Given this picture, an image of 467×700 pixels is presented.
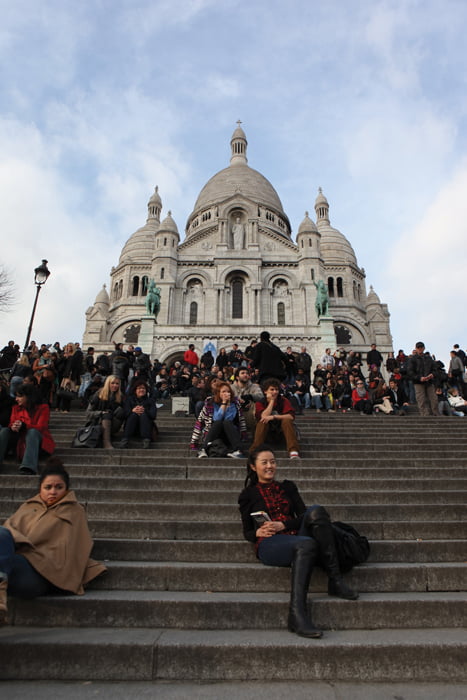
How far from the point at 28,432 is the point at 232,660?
4.25 m

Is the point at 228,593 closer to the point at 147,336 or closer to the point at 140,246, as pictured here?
the point at 147,336

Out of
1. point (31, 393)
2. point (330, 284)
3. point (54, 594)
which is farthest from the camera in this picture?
point (330, 284)

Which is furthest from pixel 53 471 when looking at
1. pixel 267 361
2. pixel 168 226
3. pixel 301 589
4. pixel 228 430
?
pixel 168 226

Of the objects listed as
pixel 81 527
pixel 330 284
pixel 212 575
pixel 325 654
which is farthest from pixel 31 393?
pixel 330 284

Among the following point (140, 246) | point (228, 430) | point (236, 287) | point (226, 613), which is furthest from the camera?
point (140, 246)

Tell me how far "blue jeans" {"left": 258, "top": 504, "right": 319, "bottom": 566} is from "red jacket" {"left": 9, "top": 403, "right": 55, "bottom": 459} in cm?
374

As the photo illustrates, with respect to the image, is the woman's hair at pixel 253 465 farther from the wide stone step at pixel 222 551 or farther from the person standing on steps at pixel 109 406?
the person standing on steps at pixel 109 406

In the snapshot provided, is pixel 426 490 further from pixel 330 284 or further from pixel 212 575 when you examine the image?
pixel 330 284

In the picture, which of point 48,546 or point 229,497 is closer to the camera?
point 48,546

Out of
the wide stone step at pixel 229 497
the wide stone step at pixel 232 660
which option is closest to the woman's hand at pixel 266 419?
the wide stone step at pixel 229 497

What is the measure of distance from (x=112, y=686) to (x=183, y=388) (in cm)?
1190

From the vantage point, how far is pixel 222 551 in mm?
4082

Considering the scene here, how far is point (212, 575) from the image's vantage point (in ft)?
12.2

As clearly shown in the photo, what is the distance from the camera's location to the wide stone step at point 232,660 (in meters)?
2.83
